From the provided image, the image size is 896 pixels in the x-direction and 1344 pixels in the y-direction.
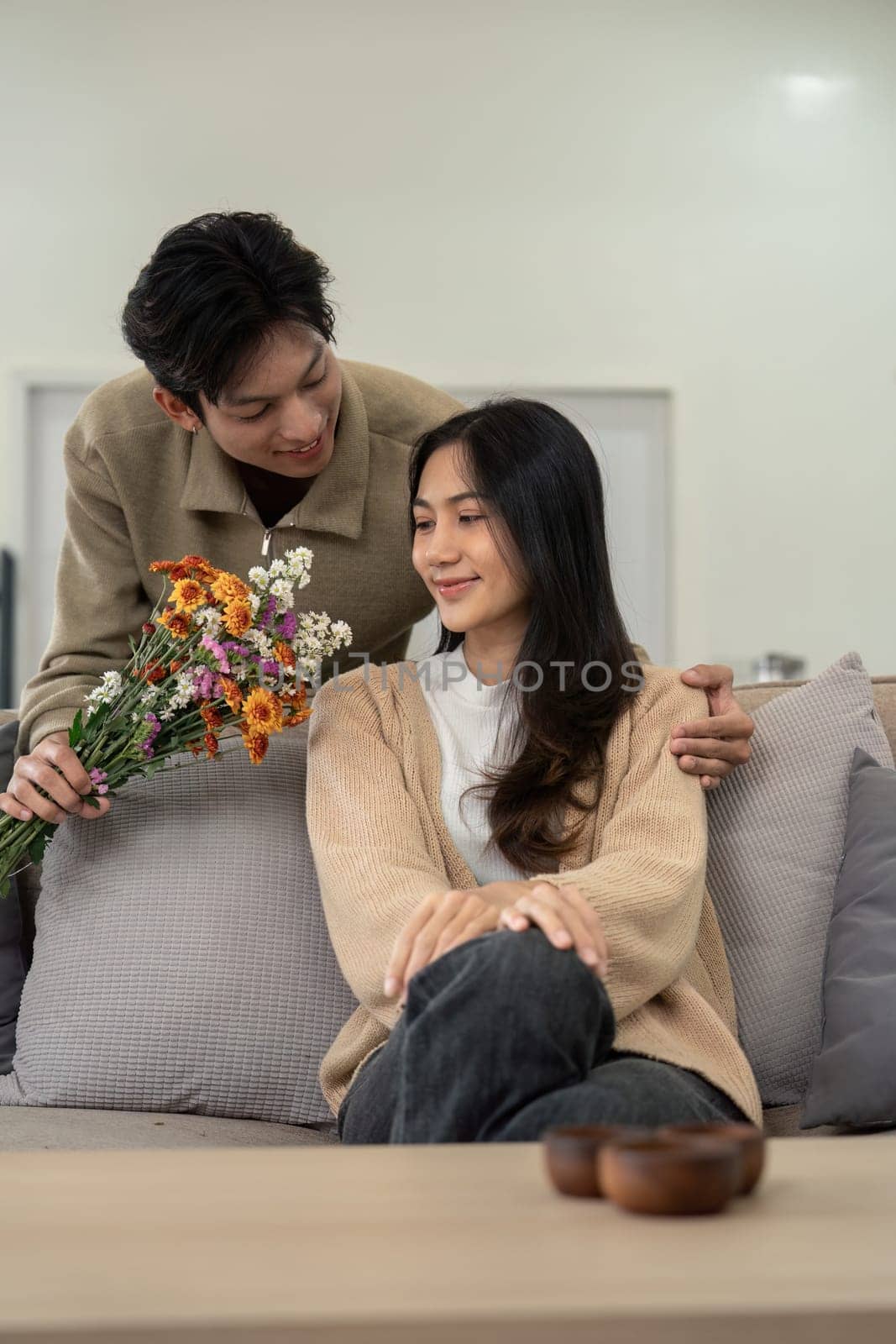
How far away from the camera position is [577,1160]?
745 mm

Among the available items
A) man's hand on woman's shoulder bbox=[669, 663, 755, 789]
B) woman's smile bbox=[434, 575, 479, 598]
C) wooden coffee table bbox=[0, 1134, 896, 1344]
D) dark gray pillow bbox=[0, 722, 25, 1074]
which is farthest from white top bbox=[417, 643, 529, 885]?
wooden coffee table bbox=[0, 1134, 896, 1344]

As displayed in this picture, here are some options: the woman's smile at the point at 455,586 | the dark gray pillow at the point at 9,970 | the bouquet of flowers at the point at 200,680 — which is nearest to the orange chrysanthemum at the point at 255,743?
the bouquet of flowers at the point at 200,680

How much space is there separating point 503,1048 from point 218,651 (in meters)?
0.72

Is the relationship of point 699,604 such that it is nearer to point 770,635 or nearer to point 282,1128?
point 770,635

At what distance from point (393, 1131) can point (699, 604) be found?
12.5ft

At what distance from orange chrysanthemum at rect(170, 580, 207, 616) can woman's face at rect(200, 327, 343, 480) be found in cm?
32

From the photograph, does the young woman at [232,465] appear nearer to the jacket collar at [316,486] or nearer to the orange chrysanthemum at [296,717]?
the jacket collar at [316,486]

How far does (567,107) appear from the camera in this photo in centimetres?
482

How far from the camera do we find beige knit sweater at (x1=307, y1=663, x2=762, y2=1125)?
4.75 ft

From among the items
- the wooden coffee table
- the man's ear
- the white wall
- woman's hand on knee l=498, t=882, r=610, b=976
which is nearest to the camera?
the wooden coffee table

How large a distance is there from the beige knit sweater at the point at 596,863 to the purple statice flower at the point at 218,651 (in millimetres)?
189

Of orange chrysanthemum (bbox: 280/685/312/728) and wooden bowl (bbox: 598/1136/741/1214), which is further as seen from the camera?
orange chrysanthemum (bbox: 280/685/312/728)

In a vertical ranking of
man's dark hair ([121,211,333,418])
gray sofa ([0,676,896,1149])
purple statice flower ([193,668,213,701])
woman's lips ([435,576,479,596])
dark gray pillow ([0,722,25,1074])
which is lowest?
gray sofa ([0,676,896,1149])

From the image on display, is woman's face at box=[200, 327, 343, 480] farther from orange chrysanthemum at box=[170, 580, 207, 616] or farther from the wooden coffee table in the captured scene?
the wooden coffee table
